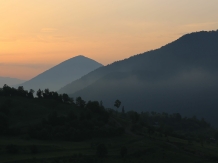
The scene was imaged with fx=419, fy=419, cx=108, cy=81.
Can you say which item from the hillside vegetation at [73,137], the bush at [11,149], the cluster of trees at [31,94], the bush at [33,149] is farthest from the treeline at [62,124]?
the bush at [11,149]

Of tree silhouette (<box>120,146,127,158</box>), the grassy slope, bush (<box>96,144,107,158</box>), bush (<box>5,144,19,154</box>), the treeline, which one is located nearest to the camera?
the grassy slope

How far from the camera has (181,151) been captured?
57781 millimetres

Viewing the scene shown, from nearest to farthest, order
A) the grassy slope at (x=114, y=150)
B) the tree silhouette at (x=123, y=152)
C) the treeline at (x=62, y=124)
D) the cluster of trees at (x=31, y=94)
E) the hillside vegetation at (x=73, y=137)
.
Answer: the grassy slope at (x=114, y=150) < the hillside vegetation at (x=73, y=137) < the tree silhouette at (x=123, y=152) < the treeline at (x=62, y=124) < the cluster of trees at (x=31, y=94)

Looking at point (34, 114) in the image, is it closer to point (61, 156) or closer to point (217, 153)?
point (61, 156)

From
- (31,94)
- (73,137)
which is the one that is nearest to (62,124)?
(73,137)

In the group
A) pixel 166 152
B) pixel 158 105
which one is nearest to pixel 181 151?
pixel 166 152

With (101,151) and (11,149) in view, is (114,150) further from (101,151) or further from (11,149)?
(11,149)

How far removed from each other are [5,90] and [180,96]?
Answer: 12103cm

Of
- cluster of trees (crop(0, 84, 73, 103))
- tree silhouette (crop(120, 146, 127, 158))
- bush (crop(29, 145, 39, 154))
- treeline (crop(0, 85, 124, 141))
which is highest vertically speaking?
cluster of trees (crop(0, 84, 73, 103))

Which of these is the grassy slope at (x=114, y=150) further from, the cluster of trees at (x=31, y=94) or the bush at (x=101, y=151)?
the cluster of trees at (x=31, y=94)

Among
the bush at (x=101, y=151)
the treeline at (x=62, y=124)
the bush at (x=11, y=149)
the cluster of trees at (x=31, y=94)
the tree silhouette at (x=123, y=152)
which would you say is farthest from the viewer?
the cluster of trees at (x=31, y=94)

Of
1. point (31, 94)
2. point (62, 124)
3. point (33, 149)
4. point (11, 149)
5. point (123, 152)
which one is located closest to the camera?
point (11, 149)

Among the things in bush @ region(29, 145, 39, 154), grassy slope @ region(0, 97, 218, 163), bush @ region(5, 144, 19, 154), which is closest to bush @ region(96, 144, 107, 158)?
grassy slope @ region(0, 97, 218, 163)

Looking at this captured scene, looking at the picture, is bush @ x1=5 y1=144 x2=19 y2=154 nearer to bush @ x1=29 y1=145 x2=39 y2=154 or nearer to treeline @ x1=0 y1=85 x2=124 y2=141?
bush @ x1=29 y1=145 x2=39 y2=154
